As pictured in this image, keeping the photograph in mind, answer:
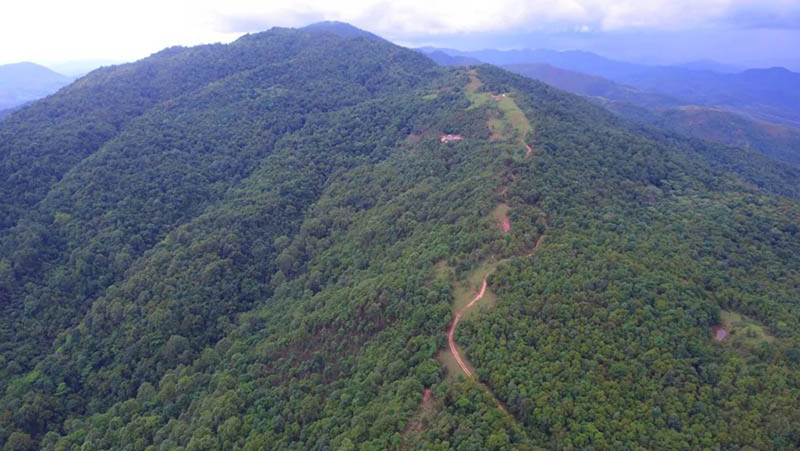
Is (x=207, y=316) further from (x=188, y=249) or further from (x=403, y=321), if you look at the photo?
(x=403, y=321)

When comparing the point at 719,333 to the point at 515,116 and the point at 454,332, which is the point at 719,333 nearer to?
the point at 454,332

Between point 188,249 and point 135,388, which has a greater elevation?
point 188,249

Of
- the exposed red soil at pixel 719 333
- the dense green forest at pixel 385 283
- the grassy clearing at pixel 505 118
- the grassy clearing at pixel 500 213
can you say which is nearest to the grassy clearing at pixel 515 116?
the grassy clearing at pixel 505 118

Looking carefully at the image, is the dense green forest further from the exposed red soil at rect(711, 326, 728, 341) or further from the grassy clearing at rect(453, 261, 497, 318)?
the grassy clearing at rect(453, 261, 497, 318)

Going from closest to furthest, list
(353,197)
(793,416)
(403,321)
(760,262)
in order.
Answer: (793,416)
(403,321)
(760,262)
(353,197)

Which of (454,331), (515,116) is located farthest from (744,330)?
(515,116)

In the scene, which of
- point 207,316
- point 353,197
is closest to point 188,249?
point 207,316

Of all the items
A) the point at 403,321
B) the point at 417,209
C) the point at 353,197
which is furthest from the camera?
the point at 353,197
